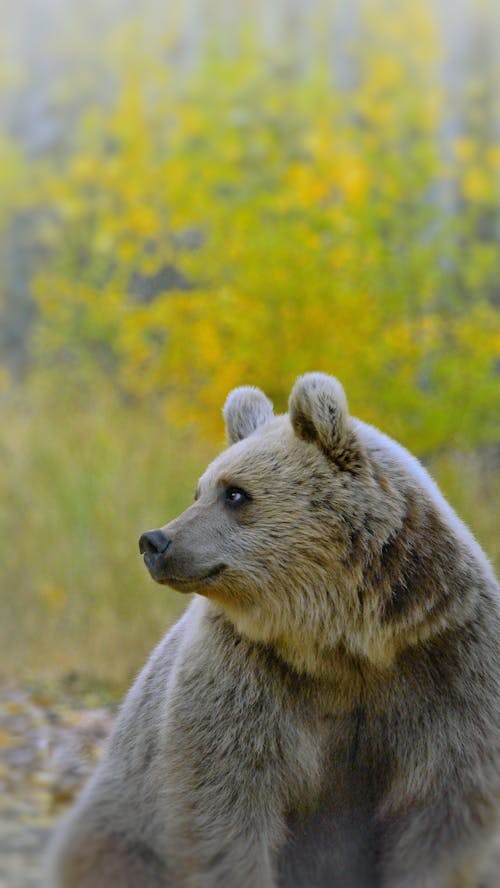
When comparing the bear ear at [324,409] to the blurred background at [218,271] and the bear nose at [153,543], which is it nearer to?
the bear nose at [153,543]

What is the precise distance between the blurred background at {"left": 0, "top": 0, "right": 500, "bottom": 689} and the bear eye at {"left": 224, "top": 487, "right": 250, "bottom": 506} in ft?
14.4

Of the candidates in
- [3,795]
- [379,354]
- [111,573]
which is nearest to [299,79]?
[379,354]

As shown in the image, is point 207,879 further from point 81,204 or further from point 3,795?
point 81,204

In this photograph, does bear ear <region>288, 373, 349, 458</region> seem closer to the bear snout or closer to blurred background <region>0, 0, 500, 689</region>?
the bear snout

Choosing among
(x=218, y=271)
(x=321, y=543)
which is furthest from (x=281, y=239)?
(x=321, y=543)

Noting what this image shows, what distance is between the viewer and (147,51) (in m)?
16.9

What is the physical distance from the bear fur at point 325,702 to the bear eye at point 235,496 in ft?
0.30

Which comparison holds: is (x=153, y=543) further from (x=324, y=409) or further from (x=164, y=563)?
(x=324, y=409)

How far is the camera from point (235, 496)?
3303 millimetres

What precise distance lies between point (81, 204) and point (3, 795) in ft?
31.8

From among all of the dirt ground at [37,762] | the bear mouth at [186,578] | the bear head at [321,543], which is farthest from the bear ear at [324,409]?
the dirt ground at [37,762]

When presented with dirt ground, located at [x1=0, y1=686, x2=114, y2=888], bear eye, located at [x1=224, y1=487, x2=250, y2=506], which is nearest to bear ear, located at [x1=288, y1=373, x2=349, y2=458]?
bear eye, located at [x1=224, y1=487, x2=250, y2=506]

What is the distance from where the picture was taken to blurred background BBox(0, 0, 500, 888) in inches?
317

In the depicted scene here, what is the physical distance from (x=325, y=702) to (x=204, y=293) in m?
7.40
